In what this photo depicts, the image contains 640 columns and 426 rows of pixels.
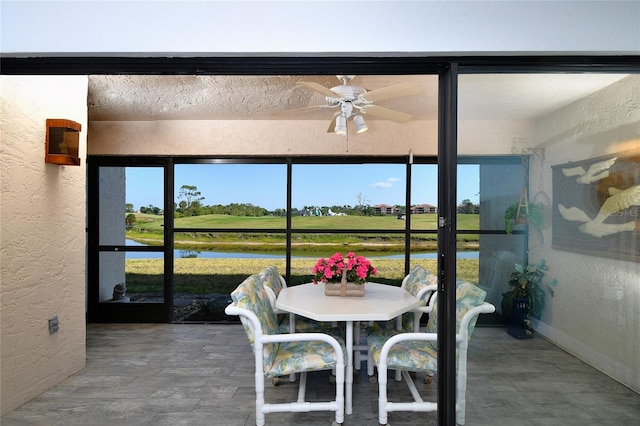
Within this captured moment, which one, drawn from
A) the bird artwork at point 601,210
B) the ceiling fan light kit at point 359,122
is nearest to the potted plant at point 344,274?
the ceiling fan light kit at point 359,122

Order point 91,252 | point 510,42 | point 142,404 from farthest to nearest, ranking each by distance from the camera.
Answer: point 91,252, point 142,404, point 510,42

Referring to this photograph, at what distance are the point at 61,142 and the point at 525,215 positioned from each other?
10.5 ft

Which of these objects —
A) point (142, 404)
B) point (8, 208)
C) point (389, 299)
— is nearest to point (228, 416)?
point (142, 404)

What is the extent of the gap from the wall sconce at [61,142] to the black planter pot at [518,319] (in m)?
3.19

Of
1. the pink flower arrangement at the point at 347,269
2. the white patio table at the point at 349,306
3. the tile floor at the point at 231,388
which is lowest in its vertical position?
the tile floor at the point at 231,388

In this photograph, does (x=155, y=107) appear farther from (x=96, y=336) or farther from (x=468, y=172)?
(x=468, y=172)

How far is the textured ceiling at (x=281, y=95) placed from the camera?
1816 mm

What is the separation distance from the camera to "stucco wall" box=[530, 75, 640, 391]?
181cm

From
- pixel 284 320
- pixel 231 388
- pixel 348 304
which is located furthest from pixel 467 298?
pixel 284 320

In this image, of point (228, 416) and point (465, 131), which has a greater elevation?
point (465, 131)

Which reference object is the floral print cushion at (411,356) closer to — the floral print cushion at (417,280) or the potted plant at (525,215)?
the floral print cushion at (417,280)

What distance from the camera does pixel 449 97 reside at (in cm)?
181

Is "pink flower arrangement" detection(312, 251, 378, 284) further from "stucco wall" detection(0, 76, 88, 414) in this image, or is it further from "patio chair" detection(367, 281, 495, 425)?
"stucco wall" detection(0, 76, 88, 414)

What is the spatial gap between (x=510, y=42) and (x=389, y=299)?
6.69 feet
